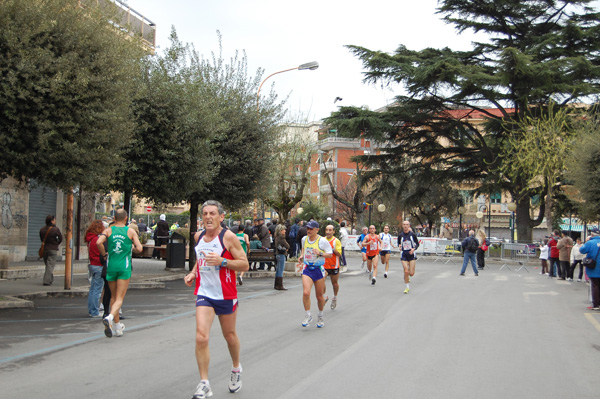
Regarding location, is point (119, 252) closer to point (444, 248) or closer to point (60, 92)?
point (60, 92)

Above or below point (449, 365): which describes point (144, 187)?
above

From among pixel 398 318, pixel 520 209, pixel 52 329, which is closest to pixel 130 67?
pixel 52 329

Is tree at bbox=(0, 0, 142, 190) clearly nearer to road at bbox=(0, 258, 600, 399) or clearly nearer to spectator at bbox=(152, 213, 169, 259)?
road at bbox=(0, 258, 600, 399)

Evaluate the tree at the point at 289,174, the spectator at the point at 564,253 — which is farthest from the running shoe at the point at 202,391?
the tree at the point at 289,174

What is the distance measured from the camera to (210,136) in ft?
54.7

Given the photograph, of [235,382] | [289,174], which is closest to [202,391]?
[235,382]

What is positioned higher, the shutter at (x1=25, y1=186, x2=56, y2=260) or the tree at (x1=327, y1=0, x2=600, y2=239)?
the tree at (x1=327, y1=0, x2=600, y2=239)

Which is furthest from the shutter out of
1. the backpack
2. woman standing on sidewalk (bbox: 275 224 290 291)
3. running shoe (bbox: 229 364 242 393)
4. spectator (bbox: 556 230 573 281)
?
spectator (bbox: 556 230 573 281)

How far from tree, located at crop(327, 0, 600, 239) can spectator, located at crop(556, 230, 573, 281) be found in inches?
462

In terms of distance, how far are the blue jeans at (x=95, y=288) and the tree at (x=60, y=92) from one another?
5.98ft

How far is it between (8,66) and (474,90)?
27746 mm

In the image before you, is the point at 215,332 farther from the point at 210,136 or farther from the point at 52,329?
the point at 210,136

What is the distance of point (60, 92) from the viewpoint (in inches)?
408

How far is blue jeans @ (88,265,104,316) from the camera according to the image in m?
10.5
